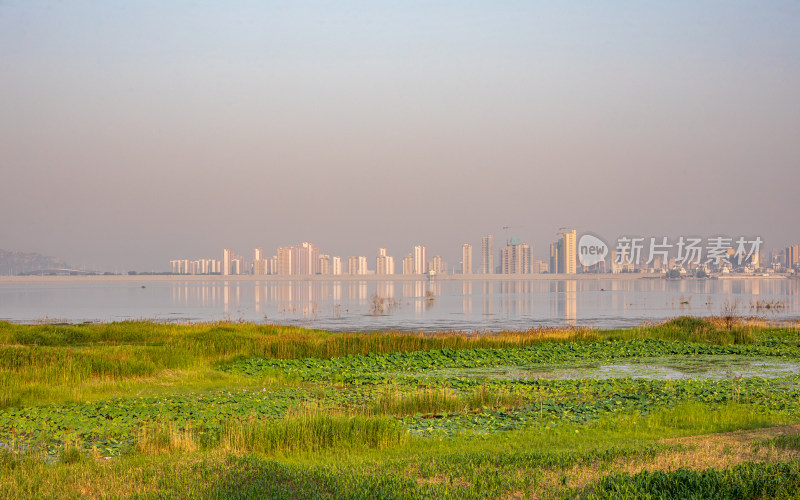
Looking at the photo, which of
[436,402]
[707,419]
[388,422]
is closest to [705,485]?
[388,422]

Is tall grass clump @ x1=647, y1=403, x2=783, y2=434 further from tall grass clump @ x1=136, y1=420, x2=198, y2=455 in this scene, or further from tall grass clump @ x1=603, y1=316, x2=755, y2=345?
tall grass clump @ x1=603, y1=316, x2=755, y2=345

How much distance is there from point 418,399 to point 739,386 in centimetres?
969

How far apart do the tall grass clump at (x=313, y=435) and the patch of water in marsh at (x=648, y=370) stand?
1076 cm

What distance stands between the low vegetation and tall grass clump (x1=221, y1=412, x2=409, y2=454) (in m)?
0.04

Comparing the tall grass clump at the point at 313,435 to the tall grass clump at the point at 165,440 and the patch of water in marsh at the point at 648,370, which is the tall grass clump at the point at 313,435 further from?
the patch of water in marsh at the point at 648,370

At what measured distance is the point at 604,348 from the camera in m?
33.5

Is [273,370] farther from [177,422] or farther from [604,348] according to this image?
[604,348]

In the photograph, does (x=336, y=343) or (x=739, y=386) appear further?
(x=336, y=343)

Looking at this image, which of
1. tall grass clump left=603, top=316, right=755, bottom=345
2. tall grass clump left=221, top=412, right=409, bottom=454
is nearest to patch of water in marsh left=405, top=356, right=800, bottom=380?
tall grass clump left=603, top=316, right=755, bottom=345

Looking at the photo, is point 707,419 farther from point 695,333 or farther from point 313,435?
point 695,333

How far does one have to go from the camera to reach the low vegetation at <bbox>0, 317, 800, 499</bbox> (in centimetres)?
924

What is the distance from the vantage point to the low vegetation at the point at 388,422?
9242mm

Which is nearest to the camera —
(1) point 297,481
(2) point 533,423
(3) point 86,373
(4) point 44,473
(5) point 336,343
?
(1) point 297,481

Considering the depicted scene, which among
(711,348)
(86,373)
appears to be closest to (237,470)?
(86,373)
